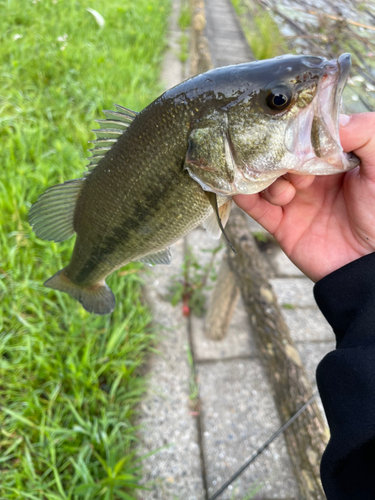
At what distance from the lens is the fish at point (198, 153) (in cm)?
109

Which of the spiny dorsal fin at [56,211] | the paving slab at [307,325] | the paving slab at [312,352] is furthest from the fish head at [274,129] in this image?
the paving slab at [307,325]

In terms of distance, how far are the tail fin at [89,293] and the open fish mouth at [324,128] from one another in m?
1.17

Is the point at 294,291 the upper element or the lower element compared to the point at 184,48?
lower

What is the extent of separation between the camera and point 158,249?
1.53 m

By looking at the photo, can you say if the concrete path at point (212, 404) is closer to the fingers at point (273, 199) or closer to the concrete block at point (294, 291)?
the concrete block at point (294, 291)

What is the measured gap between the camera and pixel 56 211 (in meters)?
1.51

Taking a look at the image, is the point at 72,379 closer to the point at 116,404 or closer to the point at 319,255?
the point at 116,404

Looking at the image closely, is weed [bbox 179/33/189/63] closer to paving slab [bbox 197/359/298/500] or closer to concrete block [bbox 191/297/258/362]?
concrete block [bbox 191/297/258/362]

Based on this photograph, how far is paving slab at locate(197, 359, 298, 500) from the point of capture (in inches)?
95.0

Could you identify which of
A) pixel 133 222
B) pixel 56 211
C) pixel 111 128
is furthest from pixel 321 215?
pixel 56 211

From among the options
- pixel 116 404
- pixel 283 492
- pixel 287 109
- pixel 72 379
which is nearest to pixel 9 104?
pixel 72 379

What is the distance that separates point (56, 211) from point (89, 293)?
497 mm

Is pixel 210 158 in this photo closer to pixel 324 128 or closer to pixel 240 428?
pixel 324 128

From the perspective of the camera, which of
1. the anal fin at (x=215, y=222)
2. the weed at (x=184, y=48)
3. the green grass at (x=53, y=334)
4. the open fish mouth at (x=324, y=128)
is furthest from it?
the weed at (x=184, y=48)
